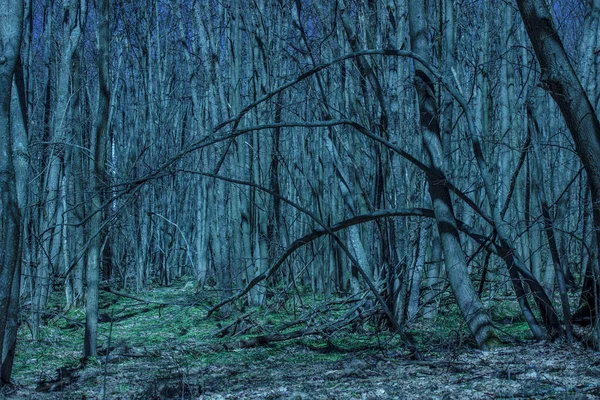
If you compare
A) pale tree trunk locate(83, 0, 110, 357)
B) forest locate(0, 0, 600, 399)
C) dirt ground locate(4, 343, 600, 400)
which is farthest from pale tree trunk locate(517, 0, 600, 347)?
pale tree trunk locate(83, 0, 110, 357)

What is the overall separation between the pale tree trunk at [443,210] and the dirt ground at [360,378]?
30 cm

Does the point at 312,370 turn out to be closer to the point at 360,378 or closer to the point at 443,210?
the point at 360,378

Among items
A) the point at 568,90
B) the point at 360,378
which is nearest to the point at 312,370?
the point at 360,378

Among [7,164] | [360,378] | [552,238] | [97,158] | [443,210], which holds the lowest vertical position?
[360,378]

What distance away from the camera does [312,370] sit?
5977mm

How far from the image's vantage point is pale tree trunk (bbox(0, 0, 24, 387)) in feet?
15.4

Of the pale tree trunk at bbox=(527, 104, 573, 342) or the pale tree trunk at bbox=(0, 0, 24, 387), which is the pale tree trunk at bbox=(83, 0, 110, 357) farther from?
the pale tree trunk at bbox=(527, 104, 573, 342)

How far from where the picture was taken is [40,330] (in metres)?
9.73

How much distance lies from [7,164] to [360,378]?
10.7 ft

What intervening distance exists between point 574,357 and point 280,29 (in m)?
9.04

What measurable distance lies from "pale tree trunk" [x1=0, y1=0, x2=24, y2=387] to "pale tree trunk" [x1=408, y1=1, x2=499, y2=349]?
12.5 feet

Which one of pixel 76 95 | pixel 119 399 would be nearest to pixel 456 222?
pixel 119 399

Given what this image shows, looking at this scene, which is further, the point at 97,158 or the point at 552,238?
the point at 97,158

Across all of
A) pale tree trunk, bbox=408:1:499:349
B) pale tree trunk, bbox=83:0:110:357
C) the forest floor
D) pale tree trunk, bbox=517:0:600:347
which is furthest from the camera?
pale tree trunk, bbox=83:0:110:357
